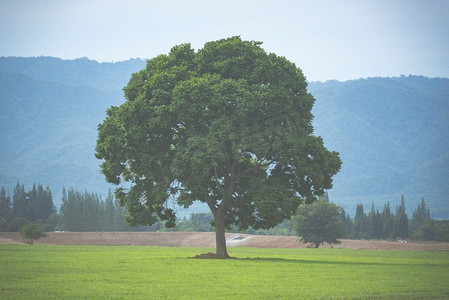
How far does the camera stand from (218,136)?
155 ft

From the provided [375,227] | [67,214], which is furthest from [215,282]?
[67,214]

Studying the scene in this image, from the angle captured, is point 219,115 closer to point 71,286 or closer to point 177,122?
point 177,122

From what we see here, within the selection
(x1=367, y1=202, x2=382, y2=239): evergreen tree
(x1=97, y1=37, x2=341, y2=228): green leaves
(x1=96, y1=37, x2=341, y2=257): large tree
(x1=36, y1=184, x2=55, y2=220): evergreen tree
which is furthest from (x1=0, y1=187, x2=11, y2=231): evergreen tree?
(x1=97, y1=37, x2=341, y2=228): green leaves

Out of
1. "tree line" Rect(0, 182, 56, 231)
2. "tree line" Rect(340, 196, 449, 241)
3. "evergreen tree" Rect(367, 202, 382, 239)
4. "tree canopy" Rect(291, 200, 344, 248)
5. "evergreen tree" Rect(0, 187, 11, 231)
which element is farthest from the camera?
"tree line" Rect(0, 182, 56, 231)

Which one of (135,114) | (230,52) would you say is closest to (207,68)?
(230,52)

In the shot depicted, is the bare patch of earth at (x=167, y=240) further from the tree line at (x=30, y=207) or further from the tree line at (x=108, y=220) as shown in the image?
the tree line at (x=30, y=207)

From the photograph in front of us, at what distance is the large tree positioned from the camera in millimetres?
46938

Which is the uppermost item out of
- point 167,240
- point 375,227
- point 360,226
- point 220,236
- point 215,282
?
point 360,226

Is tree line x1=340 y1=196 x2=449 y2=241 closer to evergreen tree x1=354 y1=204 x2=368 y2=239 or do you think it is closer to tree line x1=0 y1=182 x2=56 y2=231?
evergreen tree x1=354 y1=204 x2=368 y2=239

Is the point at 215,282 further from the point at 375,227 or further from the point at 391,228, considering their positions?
the point at 375,227

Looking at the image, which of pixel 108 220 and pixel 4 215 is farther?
pixel 108 220

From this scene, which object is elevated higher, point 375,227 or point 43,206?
point 43,206

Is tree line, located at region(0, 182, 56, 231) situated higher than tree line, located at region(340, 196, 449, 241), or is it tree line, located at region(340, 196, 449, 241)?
tree line, located at region(0, 182, 56, 231)

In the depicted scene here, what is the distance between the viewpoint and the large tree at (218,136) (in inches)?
1848
